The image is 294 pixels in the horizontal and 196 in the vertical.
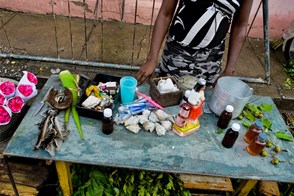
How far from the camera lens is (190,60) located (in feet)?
7.48

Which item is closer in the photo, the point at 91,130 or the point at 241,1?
the point at 91,130

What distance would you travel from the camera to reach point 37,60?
11.1ft

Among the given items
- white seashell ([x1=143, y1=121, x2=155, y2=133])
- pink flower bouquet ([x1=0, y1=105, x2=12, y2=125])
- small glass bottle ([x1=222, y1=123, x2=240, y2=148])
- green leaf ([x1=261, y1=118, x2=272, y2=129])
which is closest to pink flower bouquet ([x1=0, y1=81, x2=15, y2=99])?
pink flower bouquet ([x1=0, y1=105, x2=12, y2=125])

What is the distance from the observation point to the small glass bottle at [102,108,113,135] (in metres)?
1.72

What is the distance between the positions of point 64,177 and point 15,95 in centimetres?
85

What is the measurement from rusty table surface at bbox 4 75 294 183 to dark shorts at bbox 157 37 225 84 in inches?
25.5

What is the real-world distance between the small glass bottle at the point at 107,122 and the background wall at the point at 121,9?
2.98 metres

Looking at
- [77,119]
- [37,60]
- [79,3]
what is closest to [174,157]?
[77,119]

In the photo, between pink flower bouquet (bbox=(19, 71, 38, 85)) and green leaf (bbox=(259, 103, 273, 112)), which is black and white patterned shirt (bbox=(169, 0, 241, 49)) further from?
pink flower bouquet (bbox=(19, 71, 38, 85))

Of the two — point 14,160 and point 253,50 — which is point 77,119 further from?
point 253,50

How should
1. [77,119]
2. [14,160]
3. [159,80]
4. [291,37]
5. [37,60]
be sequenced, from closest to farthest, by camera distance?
[77,119] → [159,80] → [14,160] → [37,60] → [291,37]

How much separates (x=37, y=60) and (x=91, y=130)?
77.4 inches

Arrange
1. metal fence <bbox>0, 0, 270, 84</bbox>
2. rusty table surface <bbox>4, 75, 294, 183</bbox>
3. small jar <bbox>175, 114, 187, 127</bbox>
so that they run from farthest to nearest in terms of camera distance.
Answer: metal fence <bbox>0, 0, 270, 84</bbox>
small jar <bbox>175, 114, 187, 127</bbox>
rusty table surface <bbox>4, 75, 294, 183</bbox>

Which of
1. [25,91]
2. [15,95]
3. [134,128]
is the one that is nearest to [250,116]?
[134,128]
